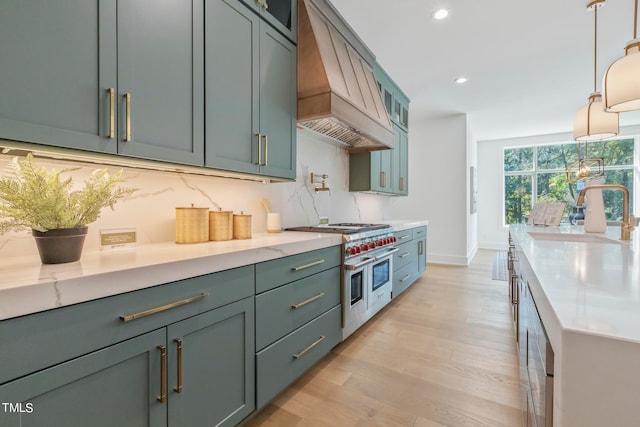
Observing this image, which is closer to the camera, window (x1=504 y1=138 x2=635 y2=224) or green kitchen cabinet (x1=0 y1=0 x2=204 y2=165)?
green kitchen cabinet (x1=0 y1=0 x2=204 y2=165)

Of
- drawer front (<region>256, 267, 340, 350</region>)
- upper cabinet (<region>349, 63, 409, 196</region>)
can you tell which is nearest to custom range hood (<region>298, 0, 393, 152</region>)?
upper cabinet (<region>349, 63, 409, 196</region>)

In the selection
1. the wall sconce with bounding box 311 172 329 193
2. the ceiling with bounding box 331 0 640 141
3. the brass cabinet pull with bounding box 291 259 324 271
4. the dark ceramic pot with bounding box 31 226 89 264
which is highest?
the ceiling with bounding box 331 0 640 141

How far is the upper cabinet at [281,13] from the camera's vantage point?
1.83 m

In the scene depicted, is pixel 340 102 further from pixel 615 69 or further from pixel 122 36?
pixel 615 69

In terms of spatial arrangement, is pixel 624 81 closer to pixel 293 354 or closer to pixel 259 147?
pixel 259 147

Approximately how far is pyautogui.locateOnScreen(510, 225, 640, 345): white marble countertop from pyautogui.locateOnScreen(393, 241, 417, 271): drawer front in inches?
78.7

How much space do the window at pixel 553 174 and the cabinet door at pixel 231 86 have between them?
25.2 ft

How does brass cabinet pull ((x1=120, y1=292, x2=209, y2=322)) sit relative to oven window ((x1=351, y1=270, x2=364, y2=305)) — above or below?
above

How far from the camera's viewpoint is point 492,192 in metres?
7.75

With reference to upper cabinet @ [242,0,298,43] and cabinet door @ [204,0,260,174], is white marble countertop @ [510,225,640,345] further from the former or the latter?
upper cabinet @ [242,0,298,43]

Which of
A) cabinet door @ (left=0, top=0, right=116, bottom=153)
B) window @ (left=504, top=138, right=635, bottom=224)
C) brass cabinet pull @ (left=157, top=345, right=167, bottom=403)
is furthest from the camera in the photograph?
window @ (left=504, top=138, right=635, bottom=224)

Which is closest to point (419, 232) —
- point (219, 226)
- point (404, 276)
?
point (404, 276)

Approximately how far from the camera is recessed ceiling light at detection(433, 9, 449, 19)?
250 centimetres

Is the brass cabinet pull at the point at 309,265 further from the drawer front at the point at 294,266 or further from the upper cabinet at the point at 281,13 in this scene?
the upper cabinet at the point at 281,13
